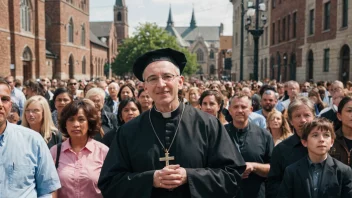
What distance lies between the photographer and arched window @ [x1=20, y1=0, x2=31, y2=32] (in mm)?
34312

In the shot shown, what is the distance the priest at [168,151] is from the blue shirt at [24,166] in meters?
0.51

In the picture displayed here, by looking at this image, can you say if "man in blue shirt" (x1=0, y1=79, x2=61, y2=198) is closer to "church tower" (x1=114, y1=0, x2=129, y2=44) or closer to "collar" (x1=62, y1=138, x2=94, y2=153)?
"collar" (x1=62, y1=138, x2=94, y2=153)

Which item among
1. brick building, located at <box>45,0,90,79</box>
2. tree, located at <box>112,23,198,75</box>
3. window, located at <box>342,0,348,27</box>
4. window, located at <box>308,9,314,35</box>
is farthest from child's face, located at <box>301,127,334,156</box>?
tree, located at <box>112,23,198,75</box>

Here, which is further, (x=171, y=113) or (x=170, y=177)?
(x=171, y=113)

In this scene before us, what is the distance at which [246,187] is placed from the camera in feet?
14.9


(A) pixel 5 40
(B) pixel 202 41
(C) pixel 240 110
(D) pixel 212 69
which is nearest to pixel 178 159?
(C) pixel 240 110

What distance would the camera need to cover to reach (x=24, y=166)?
9.89 ft

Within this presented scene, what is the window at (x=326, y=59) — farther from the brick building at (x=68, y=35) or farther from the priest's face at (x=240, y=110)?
the brick building at (x=68, y=35)

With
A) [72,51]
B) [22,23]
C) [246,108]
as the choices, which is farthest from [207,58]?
[246,108]

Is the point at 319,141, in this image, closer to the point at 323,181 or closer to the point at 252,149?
the point at 323,181

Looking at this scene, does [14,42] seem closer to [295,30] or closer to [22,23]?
[22,23]

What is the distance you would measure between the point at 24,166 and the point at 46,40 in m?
45.5

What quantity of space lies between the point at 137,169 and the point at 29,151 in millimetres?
874

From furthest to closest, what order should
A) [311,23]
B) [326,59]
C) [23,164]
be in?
[311,23], [326,59], [23,164]
